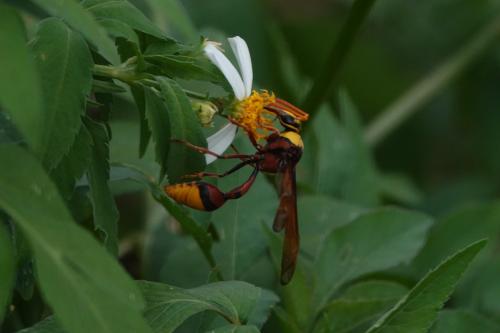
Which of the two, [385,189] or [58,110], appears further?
[385,189]

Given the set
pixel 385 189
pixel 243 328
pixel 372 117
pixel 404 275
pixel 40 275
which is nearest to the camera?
pixel 40 275

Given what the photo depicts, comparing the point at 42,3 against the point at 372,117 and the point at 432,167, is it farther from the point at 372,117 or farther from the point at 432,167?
the point at 432,167

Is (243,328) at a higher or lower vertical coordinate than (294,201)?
lower

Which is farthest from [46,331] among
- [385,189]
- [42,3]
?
[385,189]

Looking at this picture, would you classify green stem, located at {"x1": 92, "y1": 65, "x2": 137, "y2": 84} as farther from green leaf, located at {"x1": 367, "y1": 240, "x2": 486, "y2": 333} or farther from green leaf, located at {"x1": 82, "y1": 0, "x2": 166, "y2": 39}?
green leaf, located at {"x1": 367, "y1": 240, "x2": 486, "y2": 333}

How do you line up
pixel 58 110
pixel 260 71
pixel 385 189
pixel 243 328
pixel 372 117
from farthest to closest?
pixel 372 117 → pixel 260 71 → pixel 385 189 → pixel 243 328 → pixel 58 110

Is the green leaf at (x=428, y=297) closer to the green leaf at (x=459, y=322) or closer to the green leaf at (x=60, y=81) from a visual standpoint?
the green leaf at (x=459, y=322)
